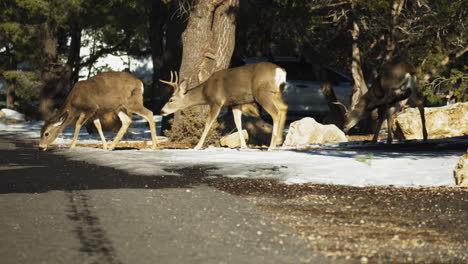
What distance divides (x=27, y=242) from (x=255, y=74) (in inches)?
390

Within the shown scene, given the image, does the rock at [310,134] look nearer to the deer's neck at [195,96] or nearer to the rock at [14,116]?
the deer's neck at [195,96]

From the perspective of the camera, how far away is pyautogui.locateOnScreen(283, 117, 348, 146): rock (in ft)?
59.4

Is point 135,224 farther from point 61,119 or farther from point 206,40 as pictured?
point 206,40

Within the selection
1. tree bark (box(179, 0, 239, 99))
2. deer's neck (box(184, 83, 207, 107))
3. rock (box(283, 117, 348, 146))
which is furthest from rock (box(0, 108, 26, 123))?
rock (box(283, 117, 348, 146))

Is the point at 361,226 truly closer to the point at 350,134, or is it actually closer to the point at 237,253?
the point at 237,253

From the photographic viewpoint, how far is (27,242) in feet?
21.6

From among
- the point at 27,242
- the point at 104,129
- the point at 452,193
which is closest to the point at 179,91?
the point at 104,129

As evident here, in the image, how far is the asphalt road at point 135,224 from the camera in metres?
6.12

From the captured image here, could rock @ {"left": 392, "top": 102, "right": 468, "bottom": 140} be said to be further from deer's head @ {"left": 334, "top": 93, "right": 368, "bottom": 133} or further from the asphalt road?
the asphalt road

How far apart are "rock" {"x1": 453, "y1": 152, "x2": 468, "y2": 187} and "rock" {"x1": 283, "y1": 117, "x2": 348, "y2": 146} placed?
7.57 metres

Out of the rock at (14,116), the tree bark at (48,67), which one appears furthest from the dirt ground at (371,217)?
the rock at (14,116)

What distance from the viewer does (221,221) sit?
298 inches

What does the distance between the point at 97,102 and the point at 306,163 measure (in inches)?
219

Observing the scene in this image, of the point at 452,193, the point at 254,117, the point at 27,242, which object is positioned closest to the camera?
the point at 27,242
